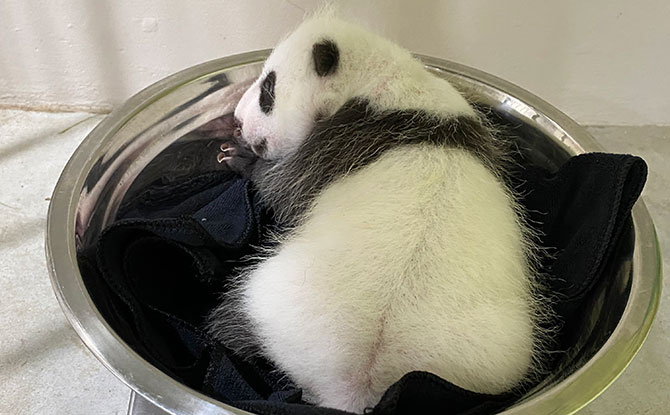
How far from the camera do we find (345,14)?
1039 mm

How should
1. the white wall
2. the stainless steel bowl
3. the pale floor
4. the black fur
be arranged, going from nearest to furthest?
the stainless steel bowl, the black fur, the pale floor, the white wall

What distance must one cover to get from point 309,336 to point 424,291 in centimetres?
10

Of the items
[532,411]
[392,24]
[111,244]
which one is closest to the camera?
[532,411]

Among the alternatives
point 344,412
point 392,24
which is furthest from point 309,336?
point 392,24

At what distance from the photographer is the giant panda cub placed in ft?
1.90

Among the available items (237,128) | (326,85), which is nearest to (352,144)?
(326,85)

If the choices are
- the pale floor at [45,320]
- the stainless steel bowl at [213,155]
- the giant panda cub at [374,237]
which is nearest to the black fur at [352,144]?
the giant panda cub at [374,237]

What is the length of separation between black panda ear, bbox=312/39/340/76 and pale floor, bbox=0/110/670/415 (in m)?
0.44

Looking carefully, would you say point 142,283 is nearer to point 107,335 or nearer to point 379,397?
point 107,335

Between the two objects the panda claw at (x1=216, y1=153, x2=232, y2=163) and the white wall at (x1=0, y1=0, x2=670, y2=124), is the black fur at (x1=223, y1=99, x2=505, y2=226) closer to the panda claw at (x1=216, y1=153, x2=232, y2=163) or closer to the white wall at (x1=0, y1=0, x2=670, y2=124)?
the panda claw at (x1=216, y1=153, x2=232, y2=163)

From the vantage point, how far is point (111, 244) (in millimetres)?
690

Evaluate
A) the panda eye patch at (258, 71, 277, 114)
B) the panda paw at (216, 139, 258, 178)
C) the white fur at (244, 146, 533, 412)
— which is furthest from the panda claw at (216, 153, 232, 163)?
the white fur at (244, 146, 533, 412)

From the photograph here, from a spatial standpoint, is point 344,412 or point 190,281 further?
point 190,281

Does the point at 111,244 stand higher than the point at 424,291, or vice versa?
the point at 424,291
